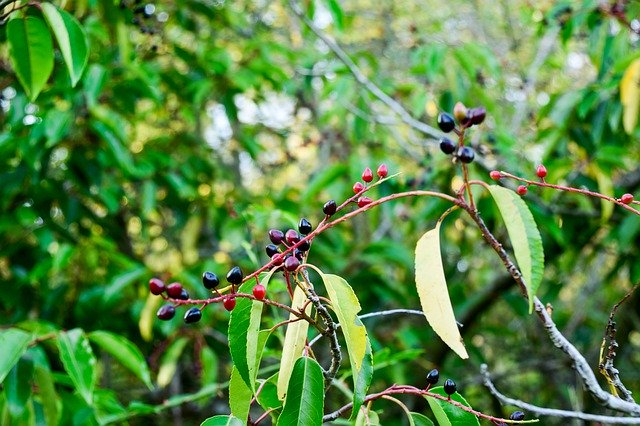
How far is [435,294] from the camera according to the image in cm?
78

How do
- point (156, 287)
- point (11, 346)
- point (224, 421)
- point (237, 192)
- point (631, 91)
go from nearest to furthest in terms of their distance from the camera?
point (156, 287), point (224, 421), point (11, 346), point (631, 91), point (237, 192)

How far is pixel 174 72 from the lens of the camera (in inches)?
124

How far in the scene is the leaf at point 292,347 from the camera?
2.74ft

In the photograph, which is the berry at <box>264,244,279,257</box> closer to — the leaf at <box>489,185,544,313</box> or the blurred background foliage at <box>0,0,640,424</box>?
the leaf at <box>489,185,544,313</box>

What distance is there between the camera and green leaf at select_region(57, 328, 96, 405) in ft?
4.45

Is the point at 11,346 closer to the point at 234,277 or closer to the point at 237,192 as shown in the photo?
the point at 234,277

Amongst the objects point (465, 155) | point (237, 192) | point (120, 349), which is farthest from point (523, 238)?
point (237, 192)

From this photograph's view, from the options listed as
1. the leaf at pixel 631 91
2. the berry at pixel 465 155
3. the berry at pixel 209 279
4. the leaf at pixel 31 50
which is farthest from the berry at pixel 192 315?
the leaf at pixel 631 91

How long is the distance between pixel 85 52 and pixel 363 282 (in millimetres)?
1724

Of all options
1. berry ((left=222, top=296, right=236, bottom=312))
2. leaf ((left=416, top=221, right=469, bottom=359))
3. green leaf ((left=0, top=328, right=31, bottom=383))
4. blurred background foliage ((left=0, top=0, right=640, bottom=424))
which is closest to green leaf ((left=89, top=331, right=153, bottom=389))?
blurred background foliage ((left=0, top=0, right=640, bottom=424))

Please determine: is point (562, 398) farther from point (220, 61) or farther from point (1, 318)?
point (1, 318)

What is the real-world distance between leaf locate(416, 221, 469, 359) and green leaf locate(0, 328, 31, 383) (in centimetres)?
87

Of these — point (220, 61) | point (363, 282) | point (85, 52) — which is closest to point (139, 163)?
point (220, 61)

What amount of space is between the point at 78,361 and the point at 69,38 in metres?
0.66
